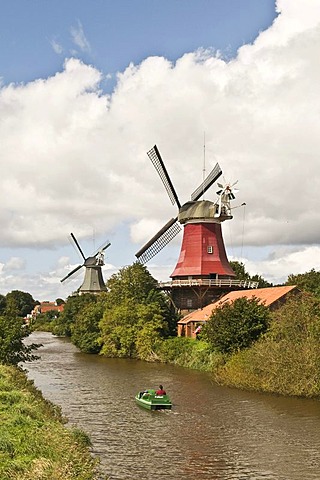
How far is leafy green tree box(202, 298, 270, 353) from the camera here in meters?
36.0

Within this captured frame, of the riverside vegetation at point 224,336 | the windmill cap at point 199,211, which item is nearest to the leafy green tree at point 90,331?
the riverside vegetation at point 224,336

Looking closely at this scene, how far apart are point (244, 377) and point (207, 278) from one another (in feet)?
74.6

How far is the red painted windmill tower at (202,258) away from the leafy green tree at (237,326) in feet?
48.8

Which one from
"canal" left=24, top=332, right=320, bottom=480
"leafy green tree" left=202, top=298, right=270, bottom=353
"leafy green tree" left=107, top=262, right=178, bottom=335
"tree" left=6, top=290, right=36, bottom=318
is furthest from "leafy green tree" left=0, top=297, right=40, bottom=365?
"tree" left=6, top=290, right=36, bottom=318

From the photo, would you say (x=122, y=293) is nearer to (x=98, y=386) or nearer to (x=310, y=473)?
(x=98, y=386)

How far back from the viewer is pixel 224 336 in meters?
36.5

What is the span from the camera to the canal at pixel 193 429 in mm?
17656

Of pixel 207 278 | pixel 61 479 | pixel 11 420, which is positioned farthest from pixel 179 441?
pixel 207 278

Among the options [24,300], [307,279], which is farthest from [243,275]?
[24,300]

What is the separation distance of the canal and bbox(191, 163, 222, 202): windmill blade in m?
26.0

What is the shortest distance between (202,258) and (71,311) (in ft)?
116

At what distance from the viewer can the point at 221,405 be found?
27.5 meters

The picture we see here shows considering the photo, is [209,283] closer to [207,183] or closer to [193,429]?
[207,183]

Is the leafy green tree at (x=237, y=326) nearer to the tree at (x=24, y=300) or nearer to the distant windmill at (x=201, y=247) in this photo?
the distant windmill at (x=201, y=247)
